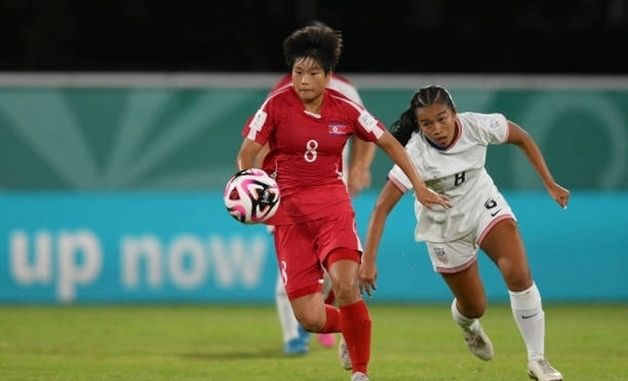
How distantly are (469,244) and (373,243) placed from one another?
0.98 meters

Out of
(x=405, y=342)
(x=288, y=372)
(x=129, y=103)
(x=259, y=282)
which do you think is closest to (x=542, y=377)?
(x=288, y=372)

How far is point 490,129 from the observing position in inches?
339

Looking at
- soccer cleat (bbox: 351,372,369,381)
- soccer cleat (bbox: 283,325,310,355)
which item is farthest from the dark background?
soccer cleat (bbox: 351,372,369,381)

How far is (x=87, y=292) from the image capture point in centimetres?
1416

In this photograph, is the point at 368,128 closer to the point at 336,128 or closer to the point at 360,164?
the point at 336,128

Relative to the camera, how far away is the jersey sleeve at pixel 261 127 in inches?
326

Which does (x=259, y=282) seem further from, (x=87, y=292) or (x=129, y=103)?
(x=129, y=103)

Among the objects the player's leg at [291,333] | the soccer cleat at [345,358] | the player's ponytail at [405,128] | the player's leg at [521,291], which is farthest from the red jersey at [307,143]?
the player's leg at [291,333]

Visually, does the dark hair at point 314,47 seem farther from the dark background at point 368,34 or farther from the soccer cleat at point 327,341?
the dark background at point 368,34

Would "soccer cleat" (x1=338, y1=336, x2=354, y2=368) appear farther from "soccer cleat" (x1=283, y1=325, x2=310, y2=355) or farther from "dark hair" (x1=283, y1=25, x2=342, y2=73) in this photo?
"soccer cleat" (x1=283, y1=325, x2=310, y2=355)

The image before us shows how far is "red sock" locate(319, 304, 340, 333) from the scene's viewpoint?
8.54m

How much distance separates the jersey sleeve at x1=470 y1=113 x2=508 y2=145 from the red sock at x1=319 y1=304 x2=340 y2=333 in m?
1.40

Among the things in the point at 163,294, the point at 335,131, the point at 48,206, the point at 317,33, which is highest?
the point at 317,33

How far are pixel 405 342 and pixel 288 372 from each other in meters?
2.12
